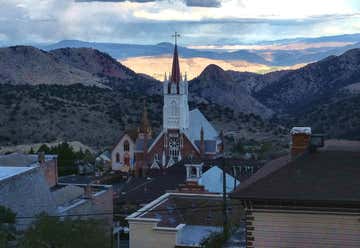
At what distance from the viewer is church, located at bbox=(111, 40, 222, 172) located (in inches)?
2576

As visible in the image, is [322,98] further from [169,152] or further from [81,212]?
[81,212]

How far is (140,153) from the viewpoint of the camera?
66.2 metres

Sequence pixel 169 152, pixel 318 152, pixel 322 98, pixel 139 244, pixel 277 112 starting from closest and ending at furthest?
pixel 318 152
pixel 139 244
pixel 169 152
pixel 322 98
pixel 277 112

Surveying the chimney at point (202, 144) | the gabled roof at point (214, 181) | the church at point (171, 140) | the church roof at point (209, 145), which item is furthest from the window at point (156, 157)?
the gabled roof at point (214, 181)

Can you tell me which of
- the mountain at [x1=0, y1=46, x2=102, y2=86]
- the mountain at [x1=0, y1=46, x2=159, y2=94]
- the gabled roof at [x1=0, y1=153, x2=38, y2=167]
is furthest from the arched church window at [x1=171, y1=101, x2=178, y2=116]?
the mountain at [x1=0, y1=46, x2=102, y2=86]

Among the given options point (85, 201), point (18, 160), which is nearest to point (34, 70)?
point (18, 160)

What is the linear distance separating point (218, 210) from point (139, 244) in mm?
4818

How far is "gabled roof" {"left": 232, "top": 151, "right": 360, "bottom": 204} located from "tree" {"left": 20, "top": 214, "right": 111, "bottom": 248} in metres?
6.73

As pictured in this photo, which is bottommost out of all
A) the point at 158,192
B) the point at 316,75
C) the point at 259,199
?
the point at 158,192

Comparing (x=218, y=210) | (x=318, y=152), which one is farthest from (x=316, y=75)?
(x=318, y=152)

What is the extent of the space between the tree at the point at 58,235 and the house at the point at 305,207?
21.9 ft

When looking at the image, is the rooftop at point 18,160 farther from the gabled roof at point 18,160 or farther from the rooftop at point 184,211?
the rooftop at point 184,211

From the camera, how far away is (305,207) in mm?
13211

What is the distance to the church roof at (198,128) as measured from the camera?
225 ft
